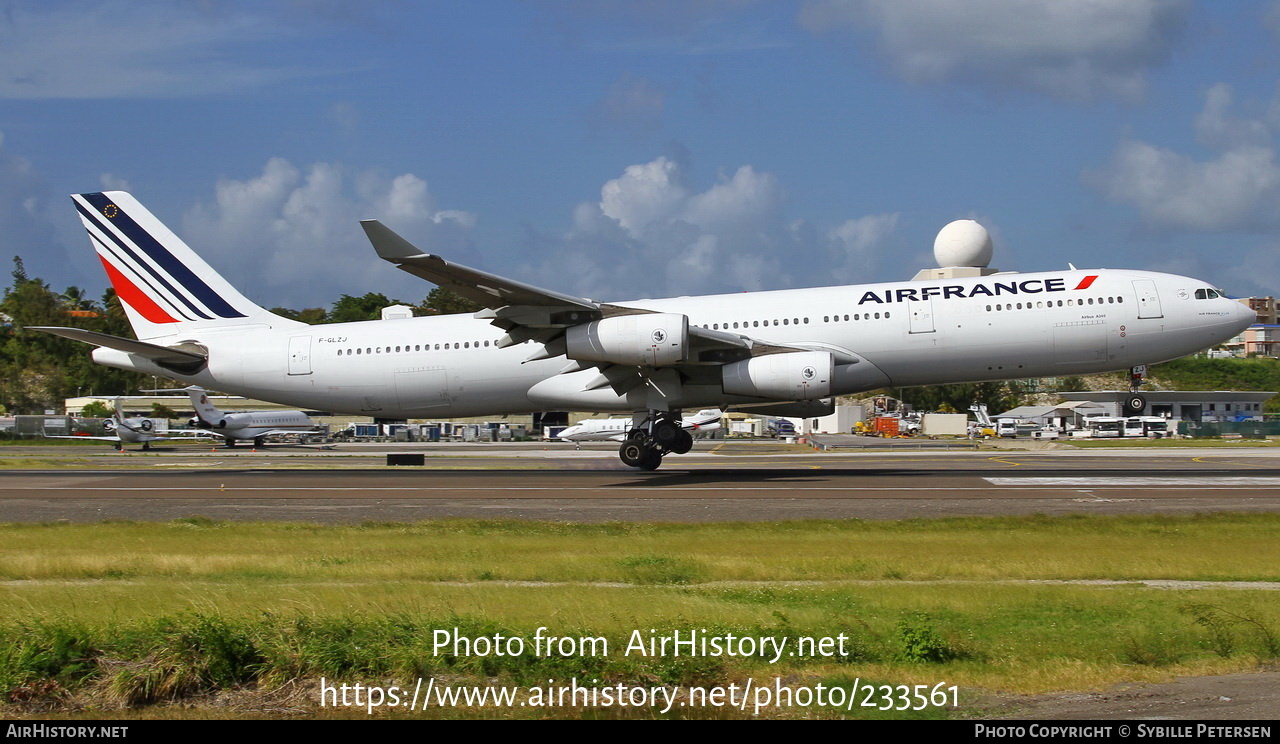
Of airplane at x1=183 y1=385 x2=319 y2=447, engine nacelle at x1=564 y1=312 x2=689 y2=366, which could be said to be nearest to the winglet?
engine nacelle at x1=564 y1=312 x2=689 y2=366

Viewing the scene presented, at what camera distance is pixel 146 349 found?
3281cm

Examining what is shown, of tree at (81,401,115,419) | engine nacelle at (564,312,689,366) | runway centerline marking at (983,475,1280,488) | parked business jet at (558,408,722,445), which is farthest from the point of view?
tree at (81,401,115,419)

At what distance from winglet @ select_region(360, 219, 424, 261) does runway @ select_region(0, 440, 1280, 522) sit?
18.1 ft

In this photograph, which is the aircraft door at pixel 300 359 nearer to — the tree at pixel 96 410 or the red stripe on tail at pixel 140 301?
the red stripe on tail at pixel 140 301

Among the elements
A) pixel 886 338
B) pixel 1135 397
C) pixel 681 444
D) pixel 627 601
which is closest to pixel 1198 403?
pixel 1135 397

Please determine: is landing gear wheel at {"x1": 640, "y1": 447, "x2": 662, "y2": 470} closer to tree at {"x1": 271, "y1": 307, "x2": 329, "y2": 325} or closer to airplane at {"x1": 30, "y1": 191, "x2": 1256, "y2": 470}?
airplane at {"x1": 30, "y1": 191, "x2": 1256, "y2": 470}

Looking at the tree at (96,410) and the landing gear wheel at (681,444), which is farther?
the tree at (96,410)

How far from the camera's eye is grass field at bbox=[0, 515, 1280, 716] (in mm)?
9383

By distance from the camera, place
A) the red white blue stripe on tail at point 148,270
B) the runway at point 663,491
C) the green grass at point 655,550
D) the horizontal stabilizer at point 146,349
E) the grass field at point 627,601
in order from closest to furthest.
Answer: the grass field at point 627,601, the green grass at point 655,550, the runway at point 663,491, the horizontal stabilizer at point 146,349, the red white blue stripe on tail at point 148,270

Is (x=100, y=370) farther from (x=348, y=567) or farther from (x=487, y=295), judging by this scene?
(x=348, y=567)

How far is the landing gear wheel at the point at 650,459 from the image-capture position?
103 feet

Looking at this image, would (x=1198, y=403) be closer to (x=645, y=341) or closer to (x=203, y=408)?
(x=203, y=408)

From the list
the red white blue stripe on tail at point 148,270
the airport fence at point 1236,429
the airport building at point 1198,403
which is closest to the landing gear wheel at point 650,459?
the red white blue stripe on tail at point 148,270
